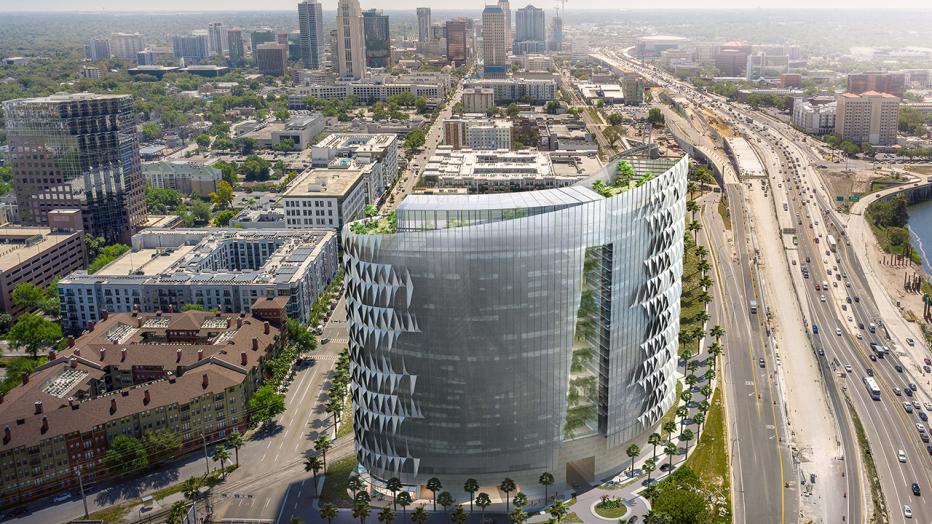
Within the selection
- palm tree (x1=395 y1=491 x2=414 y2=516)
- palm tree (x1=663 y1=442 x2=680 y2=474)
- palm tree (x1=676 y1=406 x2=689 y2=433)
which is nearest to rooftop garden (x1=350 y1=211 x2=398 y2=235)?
palm tree (x1=395 y1=491 x2=414 y2=516)

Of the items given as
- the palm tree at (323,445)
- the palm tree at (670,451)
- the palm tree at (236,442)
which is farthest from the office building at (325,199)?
the palm tree at (670,451)

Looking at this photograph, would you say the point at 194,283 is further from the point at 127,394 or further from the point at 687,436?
the point at 687,436

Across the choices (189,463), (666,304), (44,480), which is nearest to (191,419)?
(189,463)

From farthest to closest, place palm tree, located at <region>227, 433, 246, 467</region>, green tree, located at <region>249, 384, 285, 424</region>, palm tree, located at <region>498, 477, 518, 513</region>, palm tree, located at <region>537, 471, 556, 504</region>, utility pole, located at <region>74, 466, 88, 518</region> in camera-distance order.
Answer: green tree, located at <region>249, 384, 285, 424</region>, palm tree, located at <region>227, 433, 246, 467</region>, utility pole, located at <region>74, 466, 88, 518</region>, palm tree, located at <region>537, 471, 556, 504</region>, palm tree, located at <region>498, 477, 518, 513</region>

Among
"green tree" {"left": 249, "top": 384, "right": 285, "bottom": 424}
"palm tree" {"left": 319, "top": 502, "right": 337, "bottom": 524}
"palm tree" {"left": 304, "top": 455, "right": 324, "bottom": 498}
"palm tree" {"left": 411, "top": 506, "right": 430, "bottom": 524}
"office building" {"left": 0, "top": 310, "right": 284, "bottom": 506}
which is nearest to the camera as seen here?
"palm tree" {"left": 411, "top": 506, "right": 430, "bottom": 524}

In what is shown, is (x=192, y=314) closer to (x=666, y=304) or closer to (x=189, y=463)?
(x=189, y=463)

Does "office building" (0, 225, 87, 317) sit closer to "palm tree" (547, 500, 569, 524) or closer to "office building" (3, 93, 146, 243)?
"office building" (3, 93, 146, 243)

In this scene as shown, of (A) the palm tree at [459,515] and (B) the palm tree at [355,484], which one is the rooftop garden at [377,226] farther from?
(A) the palm tree at [459,515]
